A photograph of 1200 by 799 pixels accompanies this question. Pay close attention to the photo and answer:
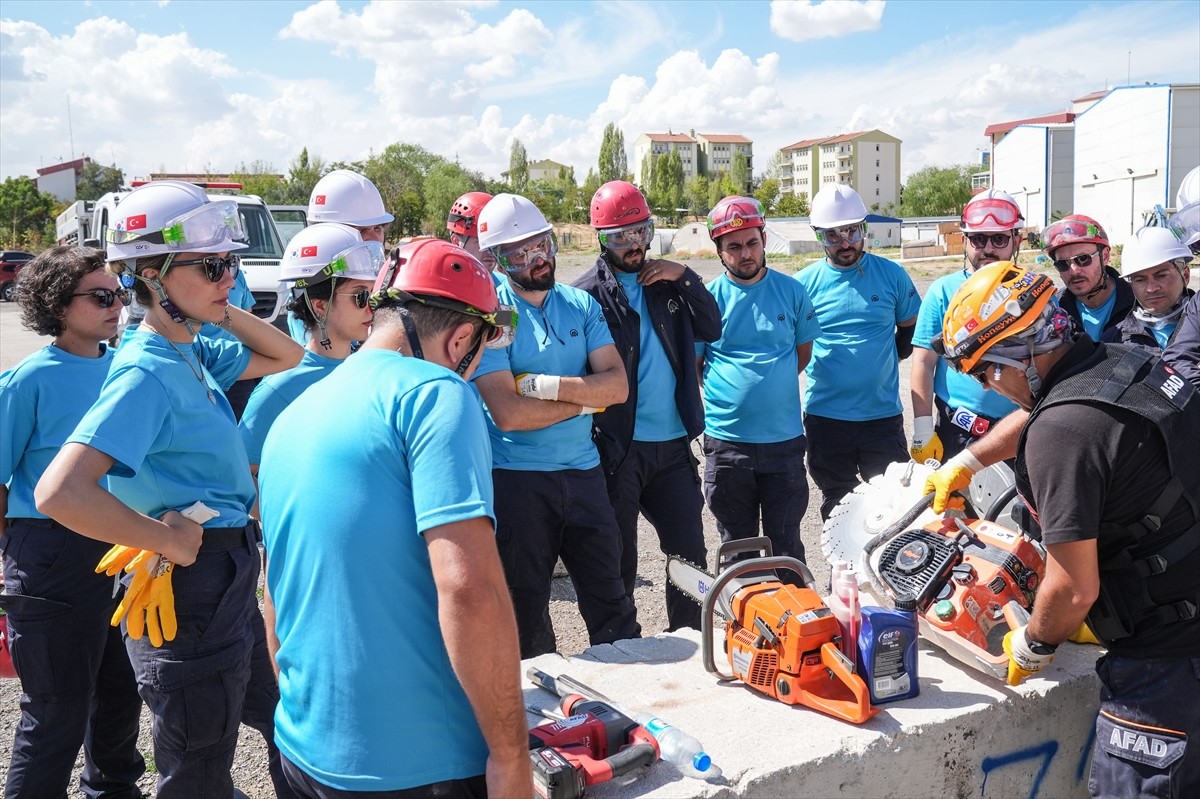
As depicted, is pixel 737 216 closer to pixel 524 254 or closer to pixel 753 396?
pixel 753 396

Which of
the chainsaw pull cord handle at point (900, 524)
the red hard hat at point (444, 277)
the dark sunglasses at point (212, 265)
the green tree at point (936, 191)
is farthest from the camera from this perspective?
the green tree at point (936, 191)

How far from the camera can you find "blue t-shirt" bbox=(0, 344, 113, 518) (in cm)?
318

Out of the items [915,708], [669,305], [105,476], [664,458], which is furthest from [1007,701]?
[105,476]

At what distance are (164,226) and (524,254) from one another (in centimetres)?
157

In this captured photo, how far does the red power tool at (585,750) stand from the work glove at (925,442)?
9.97 feet

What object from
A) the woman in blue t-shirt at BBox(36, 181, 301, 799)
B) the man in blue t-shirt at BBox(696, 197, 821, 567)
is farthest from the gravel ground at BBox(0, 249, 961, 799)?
the woman in blue t-shirt at BBox(36, 181, 301, 799)

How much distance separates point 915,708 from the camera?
2.71 metres

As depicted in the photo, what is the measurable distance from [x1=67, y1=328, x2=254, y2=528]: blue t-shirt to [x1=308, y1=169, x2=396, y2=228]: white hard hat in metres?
2.40

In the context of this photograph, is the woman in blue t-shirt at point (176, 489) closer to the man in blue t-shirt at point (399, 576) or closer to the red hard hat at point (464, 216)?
the man in blue t-shirt at point (399, 576)

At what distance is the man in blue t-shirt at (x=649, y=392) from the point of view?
439 cm

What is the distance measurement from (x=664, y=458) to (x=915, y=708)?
77.2 inches

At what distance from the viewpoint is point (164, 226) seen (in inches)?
110

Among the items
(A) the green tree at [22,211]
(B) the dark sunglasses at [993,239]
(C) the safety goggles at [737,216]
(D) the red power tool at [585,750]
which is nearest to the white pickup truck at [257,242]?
(C) the safety goggles at [737,216]

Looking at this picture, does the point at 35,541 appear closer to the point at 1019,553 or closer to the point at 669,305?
the point at 669,305
